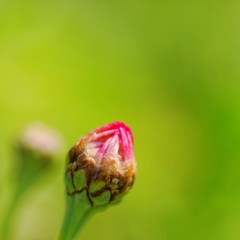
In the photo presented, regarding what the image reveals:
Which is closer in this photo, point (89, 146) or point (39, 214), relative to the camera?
point (89, 146)

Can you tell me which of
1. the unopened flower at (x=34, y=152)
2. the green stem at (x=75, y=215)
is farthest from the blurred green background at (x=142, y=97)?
the green stem at (x=75, y=215)

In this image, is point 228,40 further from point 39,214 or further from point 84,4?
point 39,214

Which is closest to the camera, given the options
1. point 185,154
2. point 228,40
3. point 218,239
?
point 218,239

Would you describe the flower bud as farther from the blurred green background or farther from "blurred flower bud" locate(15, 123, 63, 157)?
the blurred green background

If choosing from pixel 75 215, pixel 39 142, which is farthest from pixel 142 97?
pixel 75 215

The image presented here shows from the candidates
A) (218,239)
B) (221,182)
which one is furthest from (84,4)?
(218,239)

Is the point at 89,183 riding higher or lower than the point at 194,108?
lower

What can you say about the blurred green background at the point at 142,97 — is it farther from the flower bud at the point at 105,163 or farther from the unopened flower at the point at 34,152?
the flower bud at the point at 105,163
